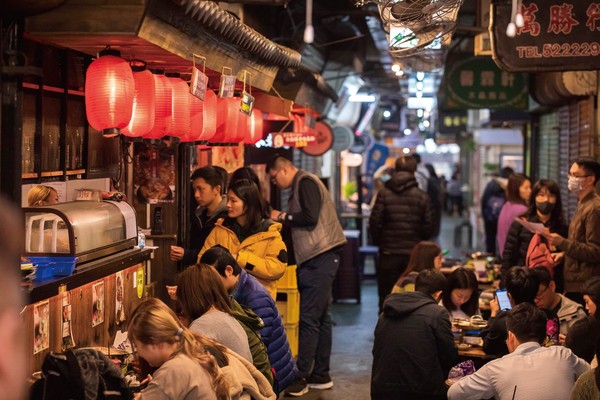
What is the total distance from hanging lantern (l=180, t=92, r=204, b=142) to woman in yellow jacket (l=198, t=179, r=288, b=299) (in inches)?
32.5

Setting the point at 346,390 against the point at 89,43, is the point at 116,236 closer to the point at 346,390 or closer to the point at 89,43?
the point at 89,43

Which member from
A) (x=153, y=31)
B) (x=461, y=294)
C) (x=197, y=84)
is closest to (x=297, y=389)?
(x=461, y=294)

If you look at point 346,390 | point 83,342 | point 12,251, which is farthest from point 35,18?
A: point 346,390

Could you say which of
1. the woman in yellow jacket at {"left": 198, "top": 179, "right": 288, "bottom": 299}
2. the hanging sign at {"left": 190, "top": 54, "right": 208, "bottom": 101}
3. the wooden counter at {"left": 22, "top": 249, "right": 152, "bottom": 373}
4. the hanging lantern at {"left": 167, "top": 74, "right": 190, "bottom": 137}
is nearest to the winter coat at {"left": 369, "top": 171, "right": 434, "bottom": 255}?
the woman in yellow jacket at {"left": 198, "top": 179, "right": 288, "bottom": 299}

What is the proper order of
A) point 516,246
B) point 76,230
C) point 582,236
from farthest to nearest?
point 516,246, point 582,236, point 76,230

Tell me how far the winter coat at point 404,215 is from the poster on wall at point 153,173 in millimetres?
4085

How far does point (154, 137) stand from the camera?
8.25m

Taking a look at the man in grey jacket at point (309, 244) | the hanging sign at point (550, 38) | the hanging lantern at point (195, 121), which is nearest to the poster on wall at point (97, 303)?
the hanging lantern at point (195, 121)

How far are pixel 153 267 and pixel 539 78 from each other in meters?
9.76

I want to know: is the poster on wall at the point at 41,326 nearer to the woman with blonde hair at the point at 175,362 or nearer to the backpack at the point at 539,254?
the woman with blonde hair at the point at 175,362

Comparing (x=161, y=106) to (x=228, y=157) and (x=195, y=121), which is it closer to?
(x=195, y=121)

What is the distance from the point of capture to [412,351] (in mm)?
8156

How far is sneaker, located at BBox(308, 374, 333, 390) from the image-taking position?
11.9m

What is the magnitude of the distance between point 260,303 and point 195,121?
1933 millimetres
